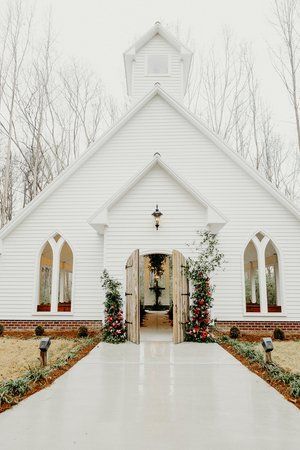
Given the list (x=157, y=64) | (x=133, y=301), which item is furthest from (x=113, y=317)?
(x=157, y=64)

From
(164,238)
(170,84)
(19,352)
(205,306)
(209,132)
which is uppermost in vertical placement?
(170,84)

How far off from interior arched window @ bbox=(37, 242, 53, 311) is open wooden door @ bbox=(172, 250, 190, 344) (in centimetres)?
483

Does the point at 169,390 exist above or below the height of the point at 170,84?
below

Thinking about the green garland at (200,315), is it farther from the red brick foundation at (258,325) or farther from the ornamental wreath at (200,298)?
the red brick foundation at (258,325)

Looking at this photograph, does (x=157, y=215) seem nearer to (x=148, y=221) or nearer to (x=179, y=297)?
(x=148, y=221)

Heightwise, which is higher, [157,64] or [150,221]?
[157,64]

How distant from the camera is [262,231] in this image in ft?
39.5

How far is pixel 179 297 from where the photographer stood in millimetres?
9727

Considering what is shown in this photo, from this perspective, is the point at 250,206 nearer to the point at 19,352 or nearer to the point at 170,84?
the point at 170,84

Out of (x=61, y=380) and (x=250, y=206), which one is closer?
(x=61, y=380)

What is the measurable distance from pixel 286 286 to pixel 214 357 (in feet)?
16.6

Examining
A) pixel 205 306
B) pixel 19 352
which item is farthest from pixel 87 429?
pixel 205 306

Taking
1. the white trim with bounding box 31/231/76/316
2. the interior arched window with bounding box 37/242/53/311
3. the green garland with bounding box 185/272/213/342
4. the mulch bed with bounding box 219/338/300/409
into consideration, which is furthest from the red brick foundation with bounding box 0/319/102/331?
the mulch bed with bounding box 219/338/300/409

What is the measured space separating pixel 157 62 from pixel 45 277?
60.6ft
